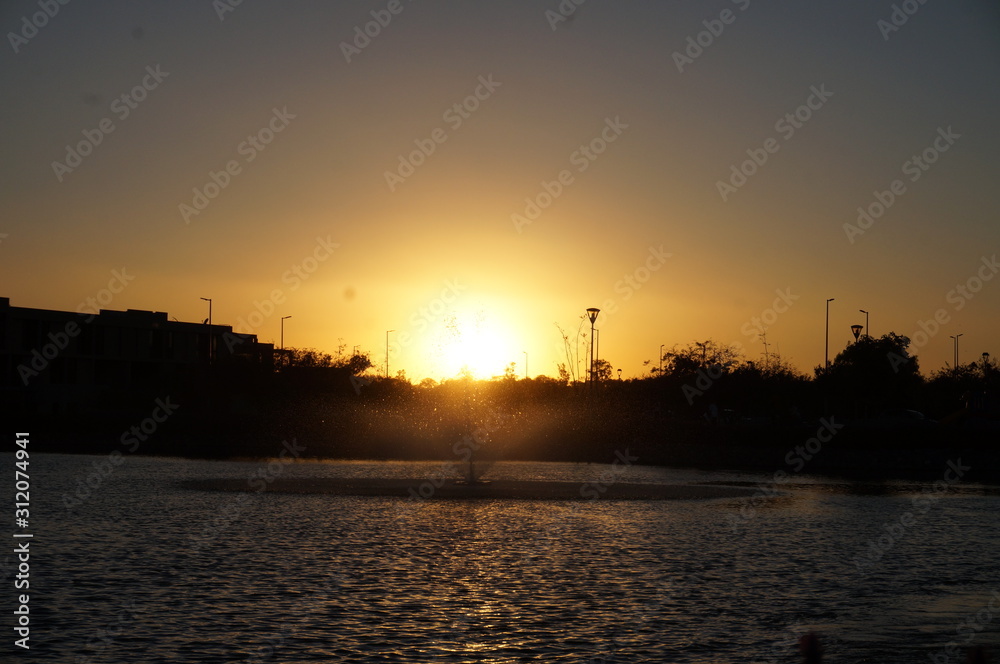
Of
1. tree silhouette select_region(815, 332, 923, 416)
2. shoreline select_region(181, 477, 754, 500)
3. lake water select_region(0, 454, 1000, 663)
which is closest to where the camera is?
lake water select_region(0, 454, 1000, 663)

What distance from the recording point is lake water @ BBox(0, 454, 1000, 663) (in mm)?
13062

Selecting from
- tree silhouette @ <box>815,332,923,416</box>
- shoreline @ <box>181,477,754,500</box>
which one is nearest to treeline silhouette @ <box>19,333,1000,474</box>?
tree silhouette @ <box>815,332,923,416</box>

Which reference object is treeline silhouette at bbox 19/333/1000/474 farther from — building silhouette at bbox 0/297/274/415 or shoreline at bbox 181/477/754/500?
shoreline at bbox 181/477/754/500

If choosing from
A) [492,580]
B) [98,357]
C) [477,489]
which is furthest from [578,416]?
[98,357]

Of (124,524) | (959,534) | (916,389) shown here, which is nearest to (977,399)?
(916,389)

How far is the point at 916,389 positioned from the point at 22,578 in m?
102

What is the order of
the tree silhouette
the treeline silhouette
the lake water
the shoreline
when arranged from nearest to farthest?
the lake water < the shoreline < the treeline silhouette < the tree silhouette

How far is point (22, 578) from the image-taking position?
16.3 metres

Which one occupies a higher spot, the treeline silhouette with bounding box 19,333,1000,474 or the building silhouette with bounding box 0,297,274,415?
the building silhouette with bounding box 0,297,274,415

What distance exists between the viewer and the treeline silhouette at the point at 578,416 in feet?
190

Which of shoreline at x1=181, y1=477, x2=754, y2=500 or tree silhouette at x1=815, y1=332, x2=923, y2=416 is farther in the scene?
tree silhouette at x1=815, y1=332, x2=923, y2=416

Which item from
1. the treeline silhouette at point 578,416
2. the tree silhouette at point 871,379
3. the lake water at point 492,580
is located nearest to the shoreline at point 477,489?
the lake water at point 492,580

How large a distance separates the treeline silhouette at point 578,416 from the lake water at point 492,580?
27.7 meters

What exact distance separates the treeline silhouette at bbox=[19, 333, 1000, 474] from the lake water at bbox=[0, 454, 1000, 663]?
27743 mm
